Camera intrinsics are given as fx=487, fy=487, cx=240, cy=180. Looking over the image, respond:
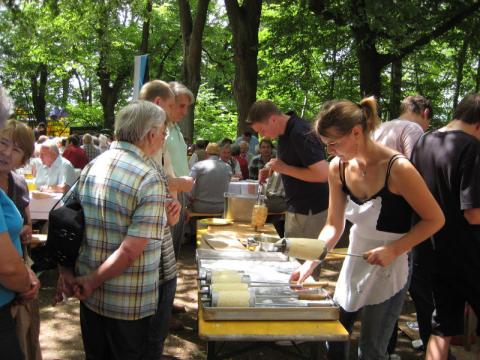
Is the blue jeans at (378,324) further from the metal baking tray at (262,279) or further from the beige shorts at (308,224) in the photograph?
the beige shorts at (308,224)

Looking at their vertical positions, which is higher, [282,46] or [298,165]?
[282,46]

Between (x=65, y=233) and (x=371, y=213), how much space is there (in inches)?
50.6

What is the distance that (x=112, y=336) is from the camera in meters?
2.08

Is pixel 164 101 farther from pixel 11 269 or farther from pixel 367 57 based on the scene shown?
pixel 367 57

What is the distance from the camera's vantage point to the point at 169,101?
9.66 feet

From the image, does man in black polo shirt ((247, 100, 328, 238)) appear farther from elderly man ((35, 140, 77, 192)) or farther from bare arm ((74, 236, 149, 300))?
elderly man ((35, 140, 77, 192))

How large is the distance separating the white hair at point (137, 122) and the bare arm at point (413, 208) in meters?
1.01

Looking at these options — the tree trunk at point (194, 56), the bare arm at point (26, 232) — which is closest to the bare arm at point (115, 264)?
the bare arm at point (26, 232)

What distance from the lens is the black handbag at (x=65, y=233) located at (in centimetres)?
197

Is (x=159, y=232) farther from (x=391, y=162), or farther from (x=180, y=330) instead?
(x=180, y=330)

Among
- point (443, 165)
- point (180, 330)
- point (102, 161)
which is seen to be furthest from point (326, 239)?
point (180, 330)

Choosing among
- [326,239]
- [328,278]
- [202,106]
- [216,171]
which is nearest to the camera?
[326,239]

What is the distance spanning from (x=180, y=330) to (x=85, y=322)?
1.78 metres

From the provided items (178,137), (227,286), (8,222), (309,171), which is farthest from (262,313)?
(178,137)
